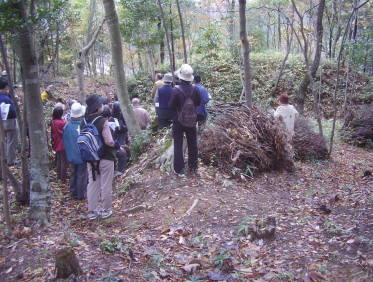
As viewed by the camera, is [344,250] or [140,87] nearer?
[344,250]

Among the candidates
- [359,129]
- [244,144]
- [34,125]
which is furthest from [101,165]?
[359,129]

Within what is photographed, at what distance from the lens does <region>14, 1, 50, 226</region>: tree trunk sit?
453cm

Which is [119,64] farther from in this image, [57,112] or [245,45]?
[245,45]

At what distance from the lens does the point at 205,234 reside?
5.14 m

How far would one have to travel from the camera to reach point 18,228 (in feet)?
15.7

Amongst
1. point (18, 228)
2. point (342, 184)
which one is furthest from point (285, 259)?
point (342, 184)

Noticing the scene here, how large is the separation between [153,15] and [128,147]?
13149 millimetres

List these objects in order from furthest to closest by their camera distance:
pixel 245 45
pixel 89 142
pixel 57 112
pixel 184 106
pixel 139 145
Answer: pixel 139 145 < pixel 245 45 < pixel 57 112 < pixel 184 106 < pixel 89 142

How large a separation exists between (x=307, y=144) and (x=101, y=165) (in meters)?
6.74

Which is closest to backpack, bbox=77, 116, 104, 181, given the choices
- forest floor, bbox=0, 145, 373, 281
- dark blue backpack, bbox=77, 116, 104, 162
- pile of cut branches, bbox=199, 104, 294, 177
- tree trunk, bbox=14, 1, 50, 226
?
dark blue backpack, bbox=77, 116, 104, 162

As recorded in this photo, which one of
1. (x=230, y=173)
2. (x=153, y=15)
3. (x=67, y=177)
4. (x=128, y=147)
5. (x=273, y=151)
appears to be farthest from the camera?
(x=153, y=15)

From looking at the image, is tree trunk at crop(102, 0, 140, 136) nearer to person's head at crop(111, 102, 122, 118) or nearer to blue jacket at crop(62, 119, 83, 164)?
person's head at crop(111, 102, 122, 118)

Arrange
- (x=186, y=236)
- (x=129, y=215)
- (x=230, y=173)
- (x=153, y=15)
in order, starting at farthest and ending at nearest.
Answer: (x=153, y=15), (x=230, y=173), (x=129, y=215), (x=186, y=236)

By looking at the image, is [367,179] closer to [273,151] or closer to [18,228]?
[273,151]
